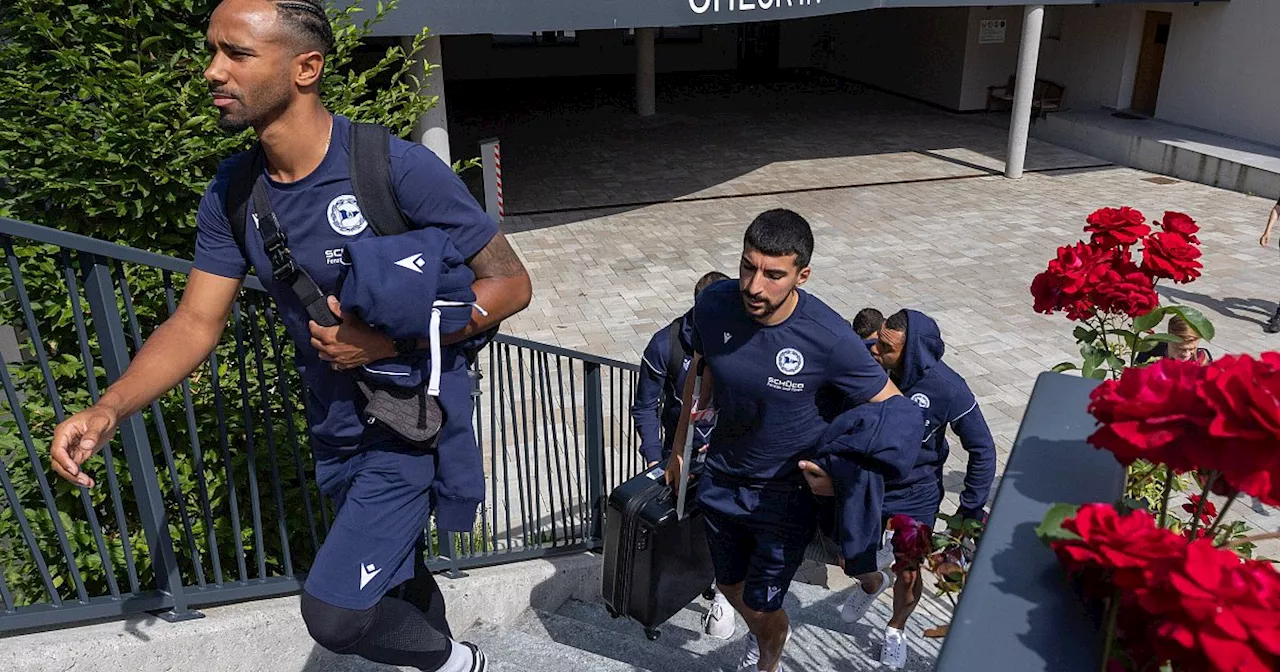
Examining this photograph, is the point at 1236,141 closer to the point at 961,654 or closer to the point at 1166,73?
the point at 1166,73

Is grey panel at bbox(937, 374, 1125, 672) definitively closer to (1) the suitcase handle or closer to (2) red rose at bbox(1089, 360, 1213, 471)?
(2) red rose at bbox(1089, 360, 1213, 471)

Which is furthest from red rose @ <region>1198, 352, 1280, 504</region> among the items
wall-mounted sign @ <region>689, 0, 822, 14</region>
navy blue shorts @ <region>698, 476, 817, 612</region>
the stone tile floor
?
wall-mounted sign @ <region>689, 0, 822, 14</region>

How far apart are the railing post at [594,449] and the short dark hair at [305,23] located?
2445 millimetres

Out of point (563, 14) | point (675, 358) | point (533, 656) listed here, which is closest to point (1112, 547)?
point (533, 656)

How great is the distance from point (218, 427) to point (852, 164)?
47.8ft

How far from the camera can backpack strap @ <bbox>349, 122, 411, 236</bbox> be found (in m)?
2.19

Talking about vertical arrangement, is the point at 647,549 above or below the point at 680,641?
above

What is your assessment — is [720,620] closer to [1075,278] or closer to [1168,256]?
[1075,278]

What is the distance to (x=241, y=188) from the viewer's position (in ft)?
7.47

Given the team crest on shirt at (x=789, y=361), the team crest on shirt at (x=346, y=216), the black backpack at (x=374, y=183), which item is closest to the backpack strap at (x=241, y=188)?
the black backpack at (x=374, y=183)

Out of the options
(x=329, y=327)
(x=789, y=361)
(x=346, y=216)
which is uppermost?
(x=346, y=216)

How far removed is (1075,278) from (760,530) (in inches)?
53.2

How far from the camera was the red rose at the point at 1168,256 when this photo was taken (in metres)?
3.10

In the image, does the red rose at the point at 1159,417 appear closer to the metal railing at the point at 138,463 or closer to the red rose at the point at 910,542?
the red rose at the point at 910,542
